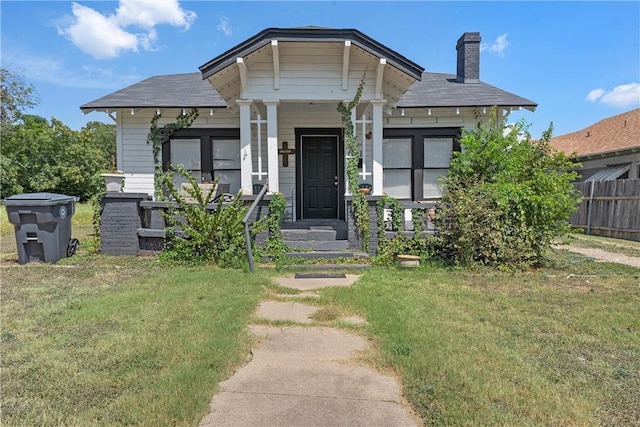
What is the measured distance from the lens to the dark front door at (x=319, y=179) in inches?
435

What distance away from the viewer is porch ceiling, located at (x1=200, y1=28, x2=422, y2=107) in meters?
8.16

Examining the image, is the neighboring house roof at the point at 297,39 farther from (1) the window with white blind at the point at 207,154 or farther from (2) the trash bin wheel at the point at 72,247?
(2) the trash bin wheel at the point at 72,247

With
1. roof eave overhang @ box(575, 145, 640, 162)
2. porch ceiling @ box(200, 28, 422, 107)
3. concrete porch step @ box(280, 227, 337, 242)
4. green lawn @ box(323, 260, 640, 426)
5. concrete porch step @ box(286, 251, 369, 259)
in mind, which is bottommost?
green lawn @ box(323, 260, 640, 426)

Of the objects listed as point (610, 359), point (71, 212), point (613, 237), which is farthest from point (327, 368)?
point (613, 237)

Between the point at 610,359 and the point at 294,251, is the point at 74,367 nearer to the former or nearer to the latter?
the point at 610,359

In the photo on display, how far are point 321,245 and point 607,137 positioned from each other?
1758 centimetres

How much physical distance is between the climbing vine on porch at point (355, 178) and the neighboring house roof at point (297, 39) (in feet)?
2.45

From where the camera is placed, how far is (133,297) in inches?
210

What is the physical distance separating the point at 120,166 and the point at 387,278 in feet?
25.2

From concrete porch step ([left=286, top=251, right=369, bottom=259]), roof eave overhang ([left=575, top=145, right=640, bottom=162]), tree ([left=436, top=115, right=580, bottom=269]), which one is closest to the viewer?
tree ([left=436, top=115, right=580, bottom=269])

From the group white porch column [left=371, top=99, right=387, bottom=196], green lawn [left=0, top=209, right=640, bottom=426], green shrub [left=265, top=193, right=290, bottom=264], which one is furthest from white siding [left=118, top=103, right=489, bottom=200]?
green lawn [left=0, top=209, right=640, bottom=426]

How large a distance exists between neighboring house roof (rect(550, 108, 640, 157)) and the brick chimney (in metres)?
5.91

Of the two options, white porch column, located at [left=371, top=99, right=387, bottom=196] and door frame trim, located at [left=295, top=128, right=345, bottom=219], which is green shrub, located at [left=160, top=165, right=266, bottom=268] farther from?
door frame trim, located at [left=295, top=128, right=345, bottom=219]

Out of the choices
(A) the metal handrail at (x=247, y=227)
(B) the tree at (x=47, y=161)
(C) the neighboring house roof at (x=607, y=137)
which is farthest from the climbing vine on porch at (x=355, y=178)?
(B) the tree at (x=47, y=161)
